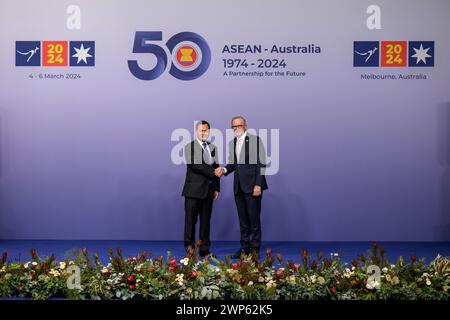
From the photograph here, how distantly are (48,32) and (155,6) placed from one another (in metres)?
1.42

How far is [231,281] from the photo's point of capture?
344 centimetres

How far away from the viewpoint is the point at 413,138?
730 cm

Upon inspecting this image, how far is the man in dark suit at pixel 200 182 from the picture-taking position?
604 centimetres

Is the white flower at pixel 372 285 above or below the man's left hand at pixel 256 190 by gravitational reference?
below

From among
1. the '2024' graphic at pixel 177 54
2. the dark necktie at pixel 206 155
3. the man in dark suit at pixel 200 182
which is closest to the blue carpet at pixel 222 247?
the man in dark suit at pixel 200 182

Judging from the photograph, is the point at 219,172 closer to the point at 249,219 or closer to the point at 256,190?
the point at 256,190

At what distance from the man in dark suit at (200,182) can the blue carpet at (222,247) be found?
1.18 feet

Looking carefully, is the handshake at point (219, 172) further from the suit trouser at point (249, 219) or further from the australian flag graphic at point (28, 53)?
the australian flag graphic at point (28, 53)

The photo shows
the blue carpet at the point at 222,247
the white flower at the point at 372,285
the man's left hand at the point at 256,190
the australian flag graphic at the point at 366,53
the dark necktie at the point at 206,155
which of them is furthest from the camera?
the australian flag graphic at the point at 366,53

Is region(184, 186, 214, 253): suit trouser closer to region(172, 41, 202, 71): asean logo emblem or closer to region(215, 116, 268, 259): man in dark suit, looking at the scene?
region(215, 116, 268, 259): man in dark suit

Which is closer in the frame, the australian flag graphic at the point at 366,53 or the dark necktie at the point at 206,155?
the dark necktie at the point at 206,155

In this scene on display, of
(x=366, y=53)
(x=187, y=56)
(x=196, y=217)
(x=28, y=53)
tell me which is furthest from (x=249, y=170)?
(x=28, y=53)

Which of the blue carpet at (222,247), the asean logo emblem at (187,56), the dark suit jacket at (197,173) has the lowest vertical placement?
the blue carpet at (222,247)

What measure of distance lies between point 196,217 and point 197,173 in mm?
502
